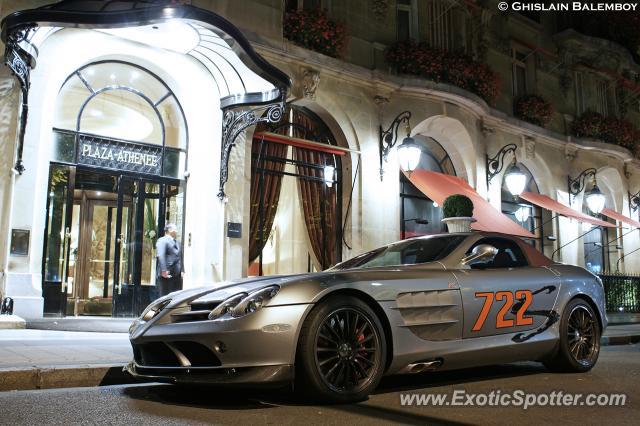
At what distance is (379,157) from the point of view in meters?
15.2

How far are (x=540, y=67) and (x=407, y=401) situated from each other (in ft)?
61.3

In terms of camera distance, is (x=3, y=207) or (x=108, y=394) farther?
(x=3, y=207)

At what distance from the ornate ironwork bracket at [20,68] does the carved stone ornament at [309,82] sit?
579cm

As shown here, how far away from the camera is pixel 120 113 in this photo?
39.6ft

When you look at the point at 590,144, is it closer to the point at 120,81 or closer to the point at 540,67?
the point at 540,67

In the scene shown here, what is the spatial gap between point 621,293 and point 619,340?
6.36m

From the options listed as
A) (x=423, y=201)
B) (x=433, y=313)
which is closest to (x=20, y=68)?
(x=433, y=313)

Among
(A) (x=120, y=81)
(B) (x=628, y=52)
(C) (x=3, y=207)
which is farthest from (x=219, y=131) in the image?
(B) (x=628, y=52)

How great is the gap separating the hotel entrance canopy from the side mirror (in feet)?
20.6

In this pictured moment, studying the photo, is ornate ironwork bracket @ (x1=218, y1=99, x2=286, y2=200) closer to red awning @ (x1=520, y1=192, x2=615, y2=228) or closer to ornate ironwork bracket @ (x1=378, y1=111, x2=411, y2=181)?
ornate ironwork bracket @ (x1=378, y1=111, x2=411, y2=181)

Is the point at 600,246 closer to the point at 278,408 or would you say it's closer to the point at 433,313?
the point at 433,313

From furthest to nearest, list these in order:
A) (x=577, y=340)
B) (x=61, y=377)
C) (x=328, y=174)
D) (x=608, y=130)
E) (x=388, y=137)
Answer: (x=608, y=130), (x=388, y=137), (x=328, y=174), (x=577, y=340), (x=61, y=377)

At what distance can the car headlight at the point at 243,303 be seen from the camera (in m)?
4.40

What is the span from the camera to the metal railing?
16266mm
